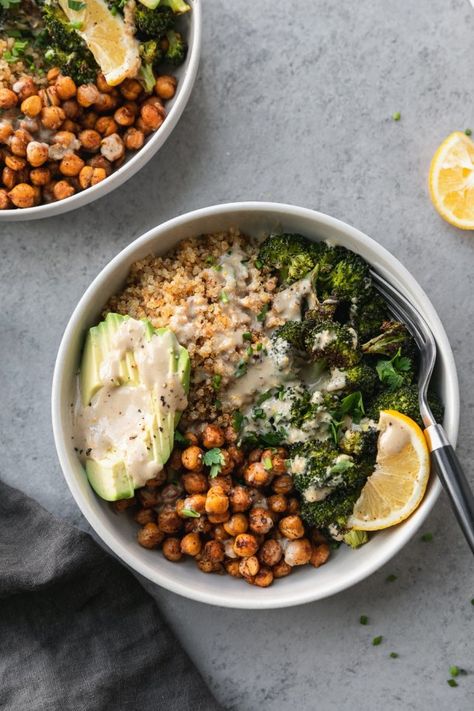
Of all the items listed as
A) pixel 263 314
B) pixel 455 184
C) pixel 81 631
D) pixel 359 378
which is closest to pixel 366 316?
pixel 359 378

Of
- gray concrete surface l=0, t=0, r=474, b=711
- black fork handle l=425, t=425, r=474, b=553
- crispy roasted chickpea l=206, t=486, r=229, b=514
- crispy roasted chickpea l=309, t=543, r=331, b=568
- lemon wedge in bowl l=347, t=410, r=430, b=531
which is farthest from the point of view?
gray concrete surface l=0, t=0, r=474, b=711

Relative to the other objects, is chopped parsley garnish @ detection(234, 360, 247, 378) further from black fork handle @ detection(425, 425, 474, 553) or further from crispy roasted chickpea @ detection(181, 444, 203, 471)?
black fork handle @ detection(425, 425, 474, 553)

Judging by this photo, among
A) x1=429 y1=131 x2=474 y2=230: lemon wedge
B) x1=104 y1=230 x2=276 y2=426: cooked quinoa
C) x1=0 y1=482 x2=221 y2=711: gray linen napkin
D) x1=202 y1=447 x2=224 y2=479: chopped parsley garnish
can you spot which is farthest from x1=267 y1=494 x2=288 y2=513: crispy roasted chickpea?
x1=429 y1=131 x2=474 y2=230: lemon wedge

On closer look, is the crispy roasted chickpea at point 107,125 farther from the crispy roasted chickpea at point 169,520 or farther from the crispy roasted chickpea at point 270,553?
the crispy roasted chickpea at point 270,553

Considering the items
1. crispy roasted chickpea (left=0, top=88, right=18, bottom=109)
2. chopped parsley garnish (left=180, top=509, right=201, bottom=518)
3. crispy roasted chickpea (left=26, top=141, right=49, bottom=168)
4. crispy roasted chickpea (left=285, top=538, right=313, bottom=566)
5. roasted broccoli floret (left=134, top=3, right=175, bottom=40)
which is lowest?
crispy roasted chickpea (left=285, top=538, right=313, bottom=566)

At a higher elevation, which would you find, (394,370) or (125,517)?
(394,370)

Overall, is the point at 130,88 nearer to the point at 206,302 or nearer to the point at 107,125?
the point at 107,125
